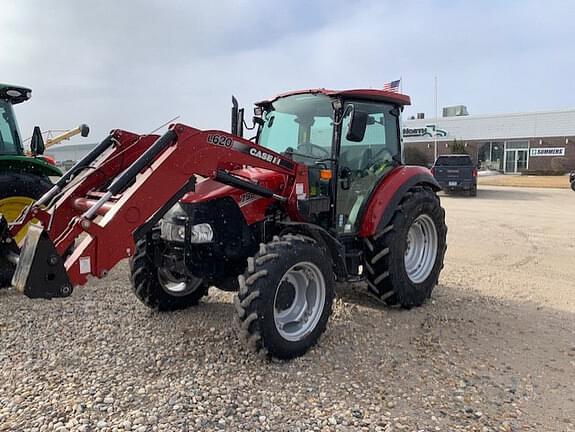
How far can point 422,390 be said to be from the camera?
12.1ft

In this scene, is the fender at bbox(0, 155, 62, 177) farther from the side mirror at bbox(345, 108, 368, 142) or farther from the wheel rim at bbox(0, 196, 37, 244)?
the side mirror at bbox(345, 108, 368, 142)

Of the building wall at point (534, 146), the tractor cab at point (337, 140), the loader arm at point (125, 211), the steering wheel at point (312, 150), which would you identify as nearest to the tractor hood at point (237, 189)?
the loader arm at point (125, 211)

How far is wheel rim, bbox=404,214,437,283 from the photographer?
575 centimetres

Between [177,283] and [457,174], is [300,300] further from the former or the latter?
[457,174]

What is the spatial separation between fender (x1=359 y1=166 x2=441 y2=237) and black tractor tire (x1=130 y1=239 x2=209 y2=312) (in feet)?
5.51

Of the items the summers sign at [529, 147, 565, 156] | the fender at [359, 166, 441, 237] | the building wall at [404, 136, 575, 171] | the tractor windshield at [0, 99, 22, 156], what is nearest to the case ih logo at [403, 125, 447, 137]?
the building wall at [404, 136, 575, 171]

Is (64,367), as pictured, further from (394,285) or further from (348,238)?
(394,285)

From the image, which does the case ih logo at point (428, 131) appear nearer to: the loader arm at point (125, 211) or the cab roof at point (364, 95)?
the cab roof at point (364, 95)

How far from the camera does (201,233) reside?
4.27 m

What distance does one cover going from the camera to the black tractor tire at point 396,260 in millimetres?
5070

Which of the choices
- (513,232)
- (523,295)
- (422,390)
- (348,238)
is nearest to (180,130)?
(348,238)

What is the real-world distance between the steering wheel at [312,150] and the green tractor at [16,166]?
3368mm

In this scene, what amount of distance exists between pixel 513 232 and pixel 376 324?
280 inches

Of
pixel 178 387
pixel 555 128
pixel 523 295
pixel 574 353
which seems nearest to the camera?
pixel 178 387
